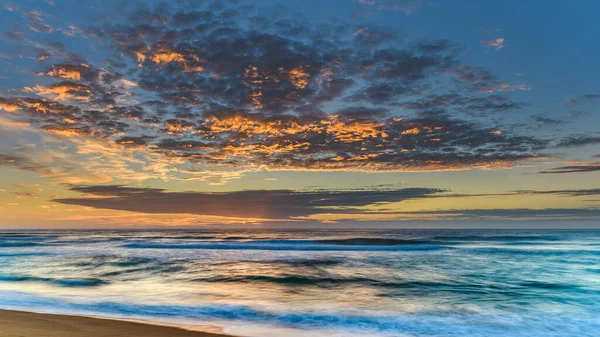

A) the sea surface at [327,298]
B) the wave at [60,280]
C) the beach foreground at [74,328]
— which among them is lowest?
the sea surface at [327,298]

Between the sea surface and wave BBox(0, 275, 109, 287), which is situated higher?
wave BBox(0, 275, 109, 287)

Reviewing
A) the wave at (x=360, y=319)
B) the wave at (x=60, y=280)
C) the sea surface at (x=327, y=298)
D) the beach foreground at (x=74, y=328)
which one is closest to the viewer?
the beach foreground at (x=74, y=328)

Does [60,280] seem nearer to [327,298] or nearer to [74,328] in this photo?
[74,328]

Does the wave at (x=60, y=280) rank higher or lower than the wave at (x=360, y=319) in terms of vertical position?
higher

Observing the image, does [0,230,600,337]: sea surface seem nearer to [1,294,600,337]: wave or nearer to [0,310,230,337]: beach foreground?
[1,294,600,337]: wave

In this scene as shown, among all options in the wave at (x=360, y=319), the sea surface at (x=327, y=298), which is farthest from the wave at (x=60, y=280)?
the wave at (x=360, y=319)

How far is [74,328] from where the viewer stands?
768cm

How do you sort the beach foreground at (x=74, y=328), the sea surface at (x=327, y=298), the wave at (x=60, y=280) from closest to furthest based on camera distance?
the beach foreground at (x=74, y=328) < the sea surface at (x=327, y=298) < the wave at (x=60, y=280)

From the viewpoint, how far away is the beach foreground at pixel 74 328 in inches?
283

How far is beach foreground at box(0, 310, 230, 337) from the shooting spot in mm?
7199

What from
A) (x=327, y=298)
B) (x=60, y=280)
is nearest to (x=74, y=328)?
(x=327, y=298)

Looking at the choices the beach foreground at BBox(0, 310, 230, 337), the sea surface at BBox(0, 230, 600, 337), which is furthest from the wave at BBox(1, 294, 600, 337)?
the beach foreground at BBox(0, 310, 230, 337)

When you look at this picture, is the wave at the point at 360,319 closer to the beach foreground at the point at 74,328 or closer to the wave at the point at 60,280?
the beach foreground at the point at 74,328

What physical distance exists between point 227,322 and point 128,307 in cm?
354
